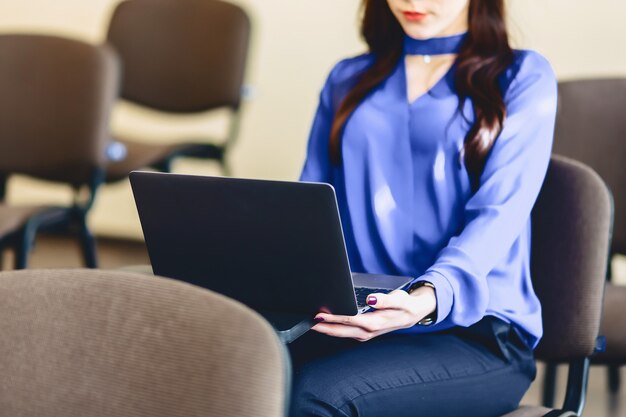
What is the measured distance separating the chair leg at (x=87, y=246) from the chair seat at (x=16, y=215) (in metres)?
0.12

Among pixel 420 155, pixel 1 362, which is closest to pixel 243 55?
pixel 420 155

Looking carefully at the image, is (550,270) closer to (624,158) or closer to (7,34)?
(624,158)

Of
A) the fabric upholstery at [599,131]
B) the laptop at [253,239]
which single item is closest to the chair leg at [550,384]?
the fabric upholstery at [599,131]

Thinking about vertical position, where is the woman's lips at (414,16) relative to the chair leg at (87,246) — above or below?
above

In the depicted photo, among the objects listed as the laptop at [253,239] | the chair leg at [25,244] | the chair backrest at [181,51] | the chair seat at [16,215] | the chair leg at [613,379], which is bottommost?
the chair leg at [613,379]

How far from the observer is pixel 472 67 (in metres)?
1.53

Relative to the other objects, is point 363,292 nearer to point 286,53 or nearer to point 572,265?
point 572,265

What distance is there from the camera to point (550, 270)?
4.91 feet

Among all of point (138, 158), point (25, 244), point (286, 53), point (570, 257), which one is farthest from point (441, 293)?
point (286, 53)

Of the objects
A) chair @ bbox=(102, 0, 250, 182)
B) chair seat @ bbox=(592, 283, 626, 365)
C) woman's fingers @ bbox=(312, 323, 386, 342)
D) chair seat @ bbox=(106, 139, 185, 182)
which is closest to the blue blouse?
woman's fingers @ bbox=(312, 323, 386, 342)

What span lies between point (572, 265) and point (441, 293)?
0.91ft

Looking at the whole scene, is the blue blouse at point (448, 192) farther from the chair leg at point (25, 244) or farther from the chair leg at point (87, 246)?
the chair leg at point (87, 246)

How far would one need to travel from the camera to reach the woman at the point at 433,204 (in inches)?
49.3

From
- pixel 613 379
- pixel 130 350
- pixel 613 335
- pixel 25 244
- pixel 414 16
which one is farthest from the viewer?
pixel 613 379
